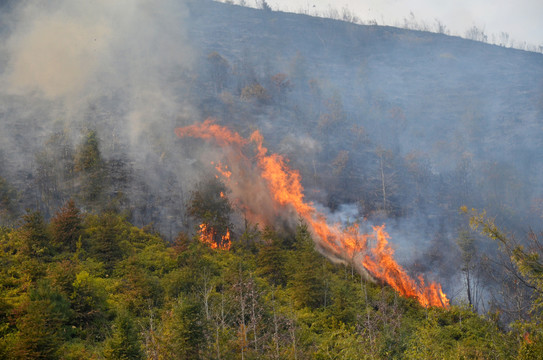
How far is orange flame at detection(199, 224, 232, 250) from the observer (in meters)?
44.5

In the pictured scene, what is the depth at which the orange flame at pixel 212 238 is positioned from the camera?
44500mm

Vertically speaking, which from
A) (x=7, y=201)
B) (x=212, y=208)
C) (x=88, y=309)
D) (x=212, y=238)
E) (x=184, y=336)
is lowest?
(x=212, y=238)

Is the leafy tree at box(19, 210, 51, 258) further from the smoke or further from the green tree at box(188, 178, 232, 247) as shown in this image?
the smoke

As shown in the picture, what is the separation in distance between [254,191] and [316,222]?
10556mm

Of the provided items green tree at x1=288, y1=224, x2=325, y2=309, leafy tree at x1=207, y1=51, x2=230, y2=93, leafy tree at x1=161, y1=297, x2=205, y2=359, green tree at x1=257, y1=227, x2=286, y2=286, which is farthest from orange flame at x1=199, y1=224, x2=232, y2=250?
leafy tree at x1=207, y1=51, x2=230, y2=93

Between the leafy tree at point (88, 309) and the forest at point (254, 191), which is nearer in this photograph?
the forest at point (254, 191)

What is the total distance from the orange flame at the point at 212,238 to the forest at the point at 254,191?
25 centimetres

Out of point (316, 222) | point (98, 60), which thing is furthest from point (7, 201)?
point (316, 222)

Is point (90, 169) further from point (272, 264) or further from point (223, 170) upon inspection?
point (272, 264)

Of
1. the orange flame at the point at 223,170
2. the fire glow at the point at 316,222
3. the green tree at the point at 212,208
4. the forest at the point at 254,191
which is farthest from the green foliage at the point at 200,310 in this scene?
the orange flame at the point at 223,170

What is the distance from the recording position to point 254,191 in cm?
5275

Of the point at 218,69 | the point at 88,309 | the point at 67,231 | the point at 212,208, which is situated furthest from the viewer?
the point at 218,69

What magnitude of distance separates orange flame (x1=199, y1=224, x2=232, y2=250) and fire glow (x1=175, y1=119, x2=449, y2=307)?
21.8ft

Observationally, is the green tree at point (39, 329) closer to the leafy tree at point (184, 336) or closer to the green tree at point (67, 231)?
the leafy tree at point (184, 336)
